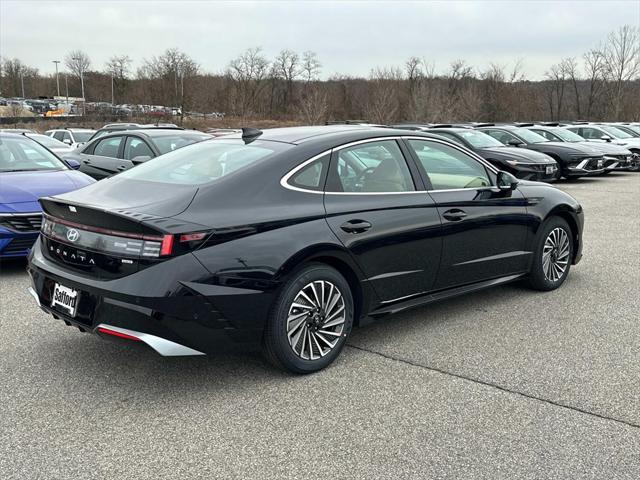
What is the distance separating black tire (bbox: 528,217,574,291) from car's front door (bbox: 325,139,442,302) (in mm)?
1455

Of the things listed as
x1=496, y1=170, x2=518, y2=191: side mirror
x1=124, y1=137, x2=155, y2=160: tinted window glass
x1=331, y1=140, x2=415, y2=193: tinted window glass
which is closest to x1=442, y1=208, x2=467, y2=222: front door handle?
x1=331, y1=140, x2=415, y2=193: tinted window glass

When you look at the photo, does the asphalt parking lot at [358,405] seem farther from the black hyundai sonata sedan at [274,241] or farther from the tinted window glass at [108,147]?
the tinted window glass at [108,147]

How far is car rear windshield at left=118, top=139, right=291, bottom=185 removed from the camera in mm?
3953

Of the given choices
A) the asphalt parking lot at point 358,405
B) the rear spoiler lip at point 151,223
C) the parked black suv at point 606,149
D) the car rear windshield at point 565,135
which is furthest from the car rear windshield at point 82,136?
the rear spoiler lip at point 151,223

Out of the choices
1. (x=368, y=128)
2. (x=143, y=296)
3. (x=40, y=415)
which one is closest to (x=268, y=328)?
(x=143, y=296)

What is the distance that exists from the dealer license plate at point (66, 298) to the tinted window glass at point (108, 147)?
24.1 ft

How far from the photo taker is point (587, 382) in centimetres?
374

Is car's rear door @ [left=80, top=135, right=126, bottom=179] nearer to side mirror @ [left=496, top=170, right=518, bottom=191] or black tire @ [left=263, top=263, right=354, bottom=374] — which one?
side mirror @ [left=496, top=170, right=518, bottom=191]

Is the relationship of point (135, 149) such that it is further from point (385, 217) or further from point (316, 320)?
point (316, 320)

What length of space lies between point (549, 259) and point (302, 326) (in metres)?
2.93

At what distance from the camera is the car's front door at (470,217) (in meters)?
4.67

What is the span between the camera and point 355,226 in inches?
159

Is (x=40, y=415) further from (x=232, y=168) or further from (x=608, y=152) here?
(x=608, y=152)

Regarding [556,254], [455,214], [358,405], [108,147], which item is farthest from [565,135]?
[358,405]
